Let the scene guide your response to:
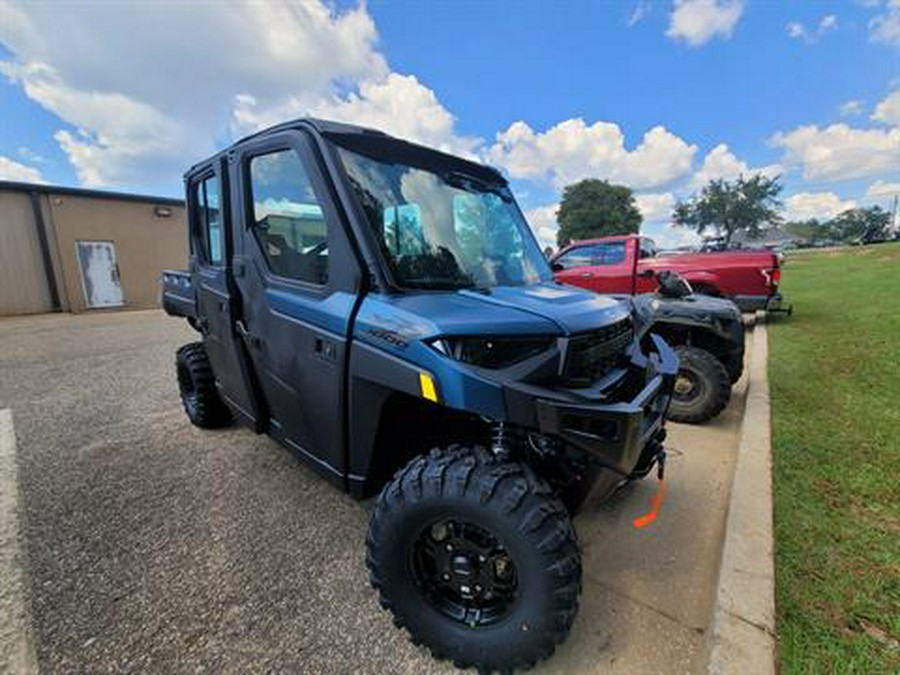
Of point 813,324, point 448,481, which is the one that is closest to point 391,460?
point 448,481

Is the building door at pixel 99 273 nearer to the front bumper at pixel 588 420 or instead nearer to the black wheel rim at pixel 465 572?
the black wheel rim at pixel 465 572

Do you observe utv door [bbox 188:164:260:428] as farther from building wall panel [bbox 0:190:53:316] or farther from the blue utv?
building wall panel [bbox 0:190:53:316]

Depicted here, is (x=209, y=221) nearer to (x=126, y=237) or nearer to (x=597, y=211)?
(x=126, y=237)

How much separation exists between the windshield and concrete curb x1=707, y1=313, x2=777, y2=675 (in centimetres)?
181

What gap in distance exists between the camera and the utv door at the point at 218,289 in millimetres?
2889

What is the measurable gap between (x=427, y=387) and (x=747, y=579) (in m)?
1.82

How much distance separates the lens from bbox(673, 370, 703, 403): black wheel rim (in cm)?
432

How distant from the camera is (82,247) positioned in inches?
611

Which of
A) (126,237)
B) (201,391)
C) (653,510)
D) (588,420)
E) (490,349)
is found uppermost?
(126,237)

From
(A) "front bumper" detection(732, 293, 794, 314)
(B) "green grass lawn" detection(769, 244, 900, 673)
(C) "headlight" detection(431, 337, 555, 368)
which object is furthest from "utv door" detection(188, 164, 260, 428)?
(A) "front bumper" detection(732, 293, 794, 314)

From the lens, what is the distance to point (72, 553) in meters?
2.52

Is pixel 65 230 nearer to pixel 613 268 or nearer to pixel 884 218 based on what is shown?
pixel 613 268

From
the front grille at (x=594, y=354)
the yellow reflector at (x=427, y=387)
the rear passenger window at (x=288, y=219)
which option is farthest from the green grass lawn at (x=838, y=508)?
the rear passenger window at (x=288, y=219)

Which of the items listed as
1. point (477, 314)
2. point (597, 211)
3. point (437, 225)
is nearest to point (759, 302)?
point (437, 225)
